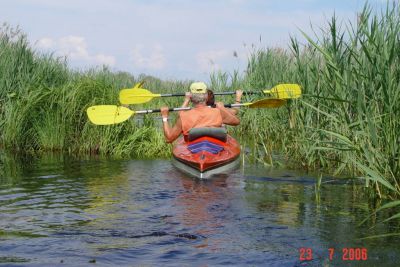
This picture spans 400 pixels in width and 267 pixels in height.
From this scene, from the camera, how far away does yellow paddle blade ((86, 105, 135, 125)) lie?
9.69 metres

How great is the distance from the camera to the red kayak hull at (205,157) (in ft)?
27.3

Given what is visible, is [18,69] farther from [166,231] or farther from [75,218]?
[166,231]

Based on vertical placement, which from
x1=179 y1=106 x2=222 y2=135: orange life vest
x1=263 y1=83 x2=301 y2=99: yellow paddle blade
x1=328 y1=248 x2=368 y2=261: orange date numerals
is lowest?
x1=328 y1=248 x2=368 y2=261: orange date numerals

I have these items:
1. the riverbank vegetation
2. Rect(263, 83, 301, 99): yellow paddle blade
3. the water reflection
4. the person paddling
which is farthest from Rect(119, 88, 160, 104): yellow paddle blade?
the water reflection

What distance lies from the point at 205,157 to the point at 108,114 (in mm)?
2279

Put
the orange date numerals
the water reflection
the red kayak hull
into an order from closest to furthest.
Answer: the orange date numerals
the water reflection
the red kayak hull

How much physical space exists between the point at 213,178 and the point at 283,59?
5.50 m

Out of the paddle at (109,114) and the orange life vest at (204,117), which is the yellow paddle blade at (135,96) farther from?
the orange life vest at (204,117)

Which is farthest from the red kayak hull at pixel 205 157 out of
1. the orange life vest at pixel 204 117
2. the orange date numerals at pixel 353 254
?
the orange date numerals at pixel 353 254

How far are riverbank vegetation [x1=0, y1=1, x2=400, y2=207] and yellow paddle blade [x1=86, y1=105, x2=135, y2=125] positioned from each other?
3.86ft

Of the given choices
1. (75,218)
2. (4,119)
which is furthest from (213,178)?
(4,119)

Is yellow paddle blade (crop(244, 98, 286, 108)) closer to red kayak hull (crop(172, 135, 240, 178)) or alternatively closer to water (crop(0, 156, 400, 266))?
red kayak hull (crop(172, 135, 240, 178))

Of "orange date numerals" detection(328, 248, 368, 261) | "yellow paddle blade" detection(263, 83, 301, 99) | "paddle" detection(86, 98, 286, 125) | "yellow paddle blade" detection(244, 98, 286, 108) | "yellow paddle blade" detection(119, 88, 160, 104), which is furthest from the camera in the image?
"yellow paddle blade" detection(119, 88, 160, 104)

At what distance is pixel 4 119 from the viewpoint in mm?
11594
